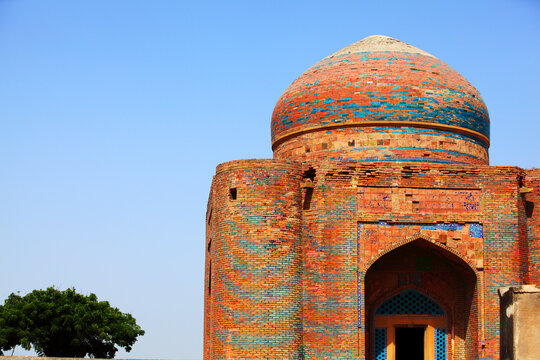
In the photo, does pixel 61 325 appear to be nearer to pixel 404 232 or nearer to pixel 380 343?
pixel 380 343

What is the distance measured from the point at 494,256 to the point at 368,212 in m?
2.36

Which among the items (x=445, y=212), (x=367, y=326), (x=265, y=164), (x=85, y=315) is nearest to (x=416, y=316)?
(x=367, y=326)

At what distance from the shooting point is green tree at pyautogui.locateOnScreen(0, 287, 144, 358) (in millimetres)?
26828

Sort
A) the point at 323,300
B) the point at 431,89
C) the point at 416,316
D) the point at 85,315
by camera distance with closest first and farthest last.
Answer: the point at 323,300 → the point at 416,316 → the point at 431,89 → the point at 85,315

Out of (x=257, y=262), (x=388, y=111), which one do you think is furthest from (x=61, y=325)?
(x=388, y=111)

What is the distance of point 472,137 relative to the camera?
17.3 metres

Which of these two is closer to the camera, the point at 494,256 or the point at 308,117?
the point at 494,256

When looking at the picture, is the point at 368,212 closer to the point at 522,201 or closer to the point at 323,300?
the point at 323,300

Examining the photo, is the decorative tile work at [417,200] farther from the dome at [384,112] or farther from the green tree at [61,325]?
the green tree at [61,325]

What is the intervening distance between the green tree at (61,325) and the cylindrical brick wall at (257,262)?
1327 cm

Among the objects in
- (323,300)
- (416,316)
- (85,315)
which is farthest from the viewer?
(85,315)

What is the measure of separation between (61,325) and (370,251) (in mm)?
15131

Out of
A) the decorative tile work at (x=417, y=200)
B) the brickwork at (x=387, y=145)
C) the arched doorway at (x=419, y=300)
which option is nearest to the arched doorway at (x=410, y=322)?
the arched doorway at (x=419, y=300)

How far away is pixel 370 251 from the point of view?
1500 cm
